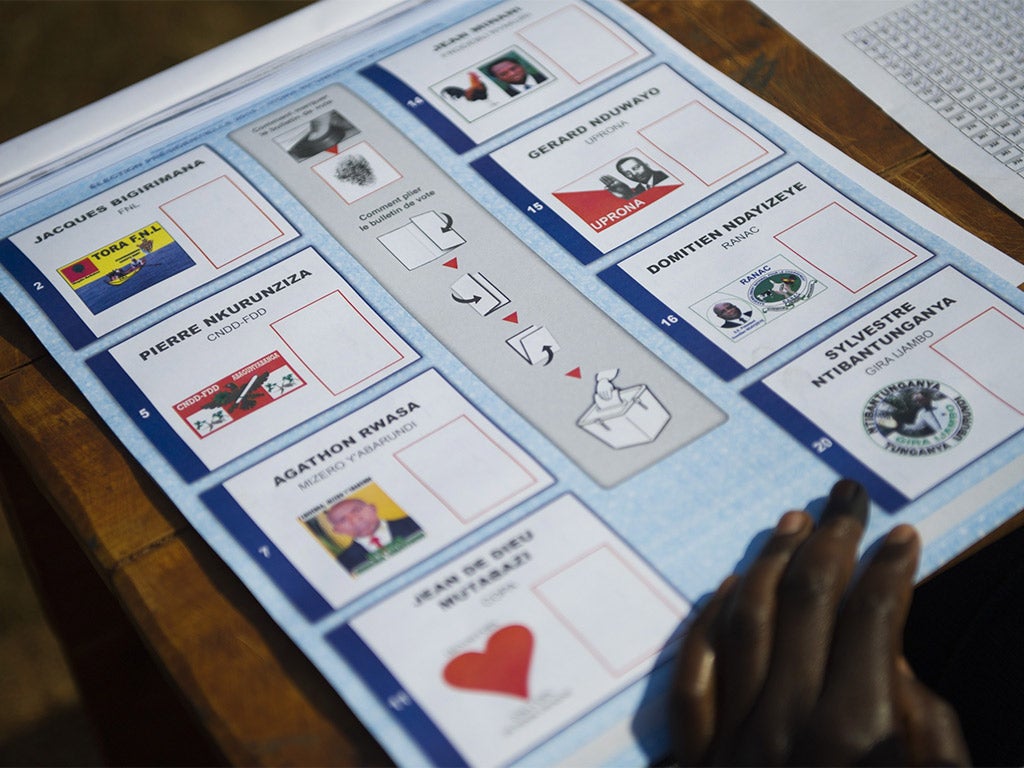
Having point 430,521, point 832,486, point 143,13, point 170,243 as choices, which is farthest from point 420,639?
point 143,13

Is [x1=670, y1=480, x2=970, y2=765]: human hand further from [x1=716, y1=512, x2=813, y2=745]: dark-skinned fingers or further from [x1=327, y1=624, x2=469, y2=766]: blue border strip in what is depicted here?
[x1=327, y1=624, x2=469, y2=766]: blue border strip

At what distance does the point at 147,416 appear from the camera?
2.00 ft

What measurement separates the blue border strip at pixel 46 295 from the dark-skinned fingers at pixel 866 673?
1.54ft

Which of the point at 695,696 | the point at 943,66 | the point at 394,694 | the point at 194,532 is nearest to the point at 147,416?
the point at 194,532

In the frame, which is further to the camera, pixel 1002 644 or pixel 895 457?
pixel 1002 644

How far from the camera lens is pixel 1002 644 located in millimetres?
695

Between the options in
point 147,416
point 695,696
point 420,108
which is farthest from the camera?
point 420,108

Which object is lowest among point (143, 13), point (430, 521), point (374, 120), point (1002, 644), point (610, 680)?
point (1002, 644)

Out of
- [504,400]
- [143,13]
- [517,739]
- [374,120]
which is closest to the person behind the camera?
[517,739]

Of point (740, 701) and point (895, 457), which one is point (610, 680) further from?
point (895, 457)

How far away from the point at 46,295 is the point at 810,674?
51 cm

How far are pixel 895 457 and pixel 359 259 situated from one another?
346mm

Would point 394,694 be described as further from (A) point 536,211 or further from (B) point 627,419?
(A) point 536,211

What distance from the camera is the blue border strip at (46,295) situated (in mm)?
648
